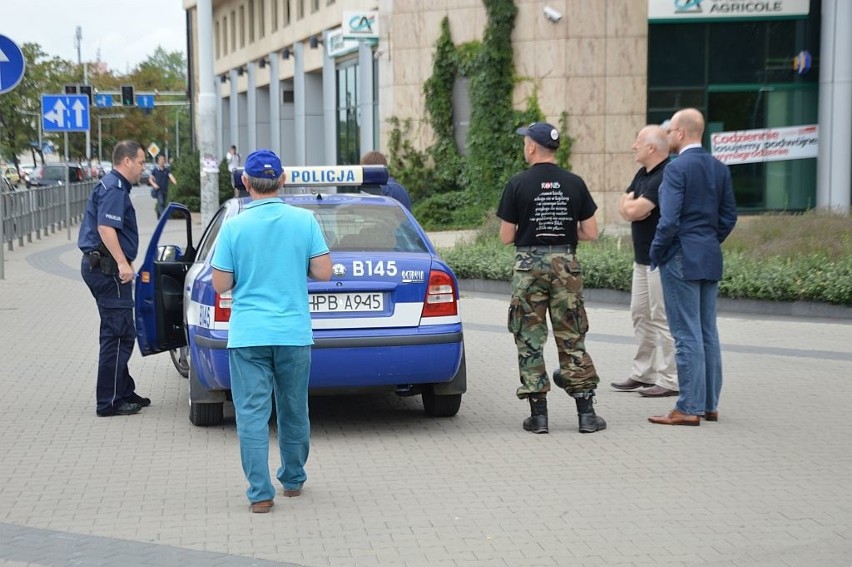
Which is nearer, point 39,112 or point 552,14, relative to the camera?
point 552,14

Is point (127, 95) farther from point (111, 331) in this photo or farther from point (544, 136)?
point (544, 136)

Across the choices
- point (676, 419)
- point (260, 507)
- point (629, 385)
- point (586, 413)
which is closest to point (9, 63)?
point (629, 385)

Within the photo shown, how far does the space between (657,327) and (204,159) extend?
43.7 feet

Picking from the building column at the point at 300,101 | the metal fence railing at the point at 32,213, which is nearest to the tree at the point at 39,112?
the building column at the point at 300,101

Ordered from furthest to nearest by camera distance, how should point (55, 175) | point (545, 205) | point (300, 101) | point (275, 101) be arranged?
point (55, 175), point (275, 101), point (300, 101), point (545, 205)

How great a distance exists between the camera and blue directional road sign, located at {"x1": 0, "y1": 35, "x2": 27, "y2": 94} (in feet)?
53.3

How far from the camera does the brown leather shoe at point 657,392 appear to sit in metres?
9.47

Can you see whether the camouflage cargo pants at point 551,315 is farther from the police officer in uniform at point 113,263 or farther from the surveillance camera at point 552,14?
the surveillance camera at point 552,14

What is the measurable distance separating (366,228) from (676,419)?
2319 millimetres

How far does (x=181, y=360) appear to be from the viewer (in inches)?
411

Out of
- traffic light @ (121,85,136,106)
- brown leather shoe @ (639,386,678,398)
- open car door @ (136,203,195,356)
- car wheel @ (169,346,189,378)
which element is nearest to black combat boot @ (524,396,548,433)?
brown leather shoe @ (639,386,678,398)

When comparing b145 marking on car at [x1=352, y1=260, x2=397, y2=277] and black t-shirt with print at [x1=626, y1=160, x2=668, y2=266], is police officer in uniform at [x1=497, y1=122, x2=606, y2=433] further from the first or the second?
black t-shirt with print at [x1=626, y1=160, x2=668, y2=266]

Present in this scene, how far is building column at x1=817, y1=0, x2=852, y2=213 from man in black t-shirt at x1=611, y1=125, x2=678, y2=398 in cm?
1849

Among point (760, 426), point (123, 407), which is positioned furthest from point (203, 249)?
point (760, 426)
